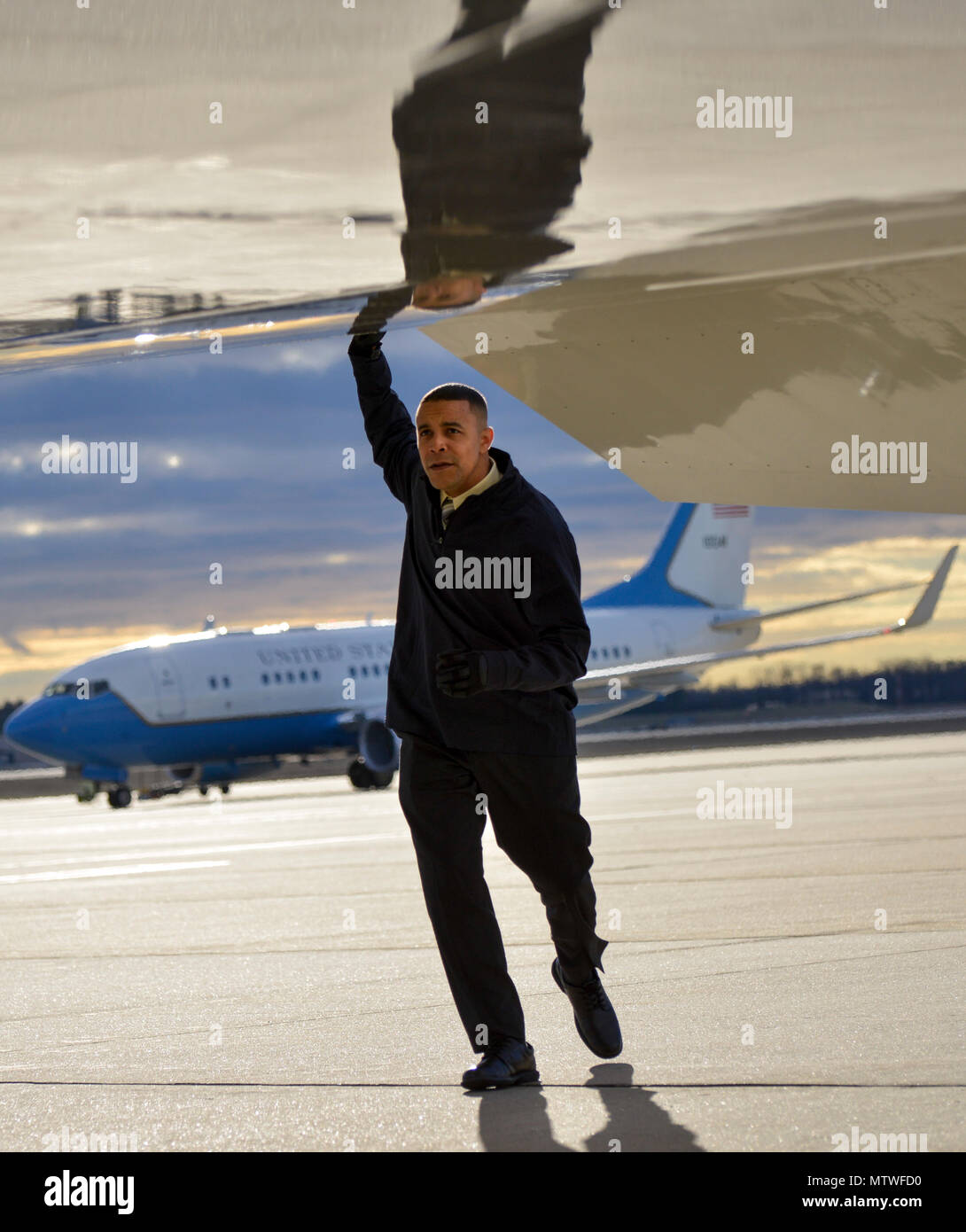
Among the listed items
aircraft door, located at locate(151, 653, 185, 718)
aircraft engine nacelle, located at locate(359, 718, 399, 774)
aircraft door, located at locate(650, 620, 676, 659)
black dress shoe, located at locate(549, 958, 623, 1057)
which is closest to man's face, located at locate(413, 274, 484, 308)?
black dress shoe, located at locate(549, 958, 623, 1057)

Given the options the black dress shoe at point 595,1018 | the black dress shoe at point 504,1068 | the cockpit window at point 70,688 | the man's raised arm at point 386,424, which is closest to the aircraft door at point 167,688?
the cockpit window at point 70,688

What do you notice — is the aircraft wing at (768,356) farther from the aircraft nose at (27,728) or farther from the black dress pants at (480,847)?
the aircraft nose at (27,728)

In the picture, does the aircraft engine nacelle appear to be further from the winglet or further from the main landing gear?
the winglet

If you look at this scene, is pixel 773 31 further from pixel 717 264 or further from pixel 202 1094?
pixel 202 1094

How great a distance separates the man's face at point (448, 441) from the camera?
3.62 metres

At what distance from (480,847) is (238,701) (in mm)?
23487

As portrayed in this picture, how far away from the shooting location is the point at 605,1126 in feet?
10.0

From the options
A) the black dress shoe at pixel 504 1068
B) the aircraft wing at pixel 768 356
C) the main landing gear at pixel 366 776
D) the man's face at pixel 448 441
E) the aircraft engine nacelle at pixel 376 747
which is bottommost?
the main landing gear at pixel 366 776

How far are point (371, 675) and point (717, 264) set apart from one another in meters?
25.8

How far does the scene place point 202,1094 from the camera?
3510mm

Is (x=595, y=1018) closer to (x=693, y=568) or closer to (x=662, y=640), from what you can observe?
(x=662, y=640)

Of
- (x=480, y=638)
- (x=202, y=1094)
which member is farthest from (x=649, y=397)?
(x=202, y=1094)

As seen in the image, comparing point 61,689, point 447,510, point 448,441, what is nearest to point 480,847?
point 447,510

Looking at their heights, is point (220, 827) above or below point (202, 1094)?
below
